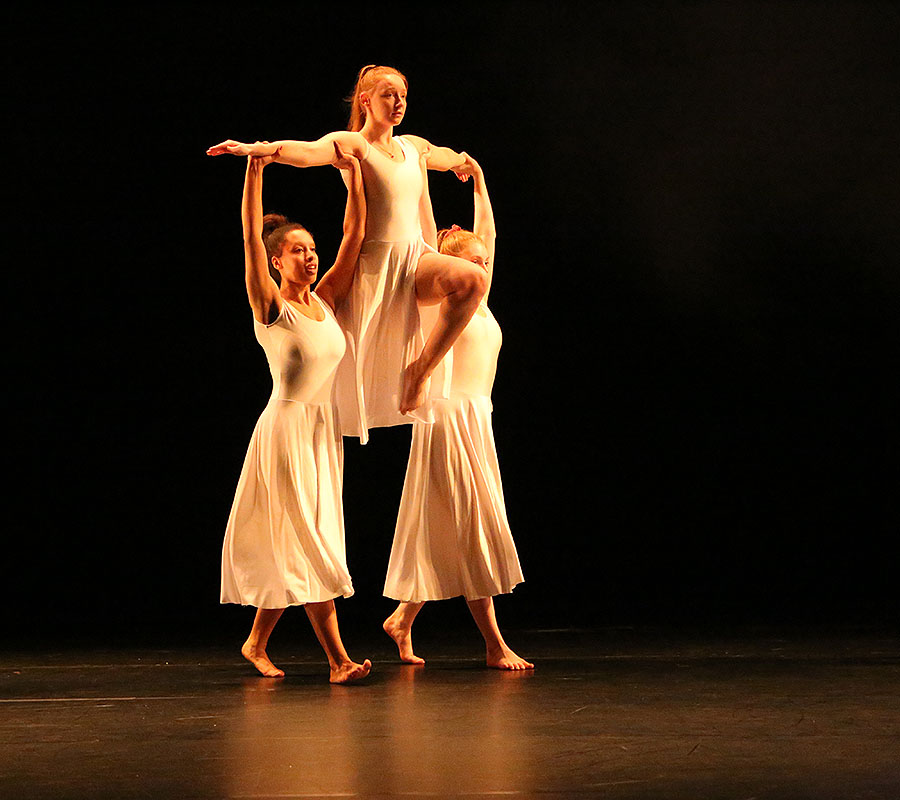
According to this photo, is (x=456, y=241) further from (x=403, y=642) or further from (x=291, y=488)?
(x=403, y=642)

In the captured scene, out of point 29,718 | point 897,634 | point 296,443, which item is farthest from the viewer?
point 897,634

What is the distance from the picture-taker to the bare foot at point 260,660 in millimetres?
3594

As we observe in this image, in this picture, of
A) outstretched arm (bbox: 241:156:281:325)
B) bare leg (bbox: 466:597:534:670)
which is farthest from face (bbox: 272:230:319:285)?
bare leg (bbox: 466:597:534:670)

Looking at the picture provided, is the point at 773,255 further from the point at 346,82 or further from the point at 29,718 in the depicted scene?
the point at 29,718

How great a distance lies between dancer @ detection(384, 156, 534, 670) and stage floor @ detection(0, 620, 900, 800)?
8.0 inches

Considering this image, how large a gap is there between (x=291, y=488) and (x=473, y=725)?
1.01 metres

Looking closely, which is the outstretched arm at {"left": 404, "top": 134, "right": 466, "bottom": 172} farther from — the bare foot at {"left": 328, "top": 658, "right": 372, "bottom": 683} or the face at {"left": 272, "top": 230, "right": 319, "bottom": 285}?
the bare foot at {"left": 328, "top": 658, "right": 372, "bottom": 683}

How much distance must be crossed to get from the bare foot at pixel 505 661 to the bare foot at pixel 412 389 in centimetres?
68

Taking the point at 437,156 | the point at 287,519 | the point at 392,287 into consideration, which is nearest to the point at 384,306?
the point at 392,287

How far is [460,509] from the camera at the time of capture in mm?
3793

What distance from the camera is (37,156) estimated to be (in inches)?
208

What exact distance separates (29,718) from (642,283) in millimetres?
3211

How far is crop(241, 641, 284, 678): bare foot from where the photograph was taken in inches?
141

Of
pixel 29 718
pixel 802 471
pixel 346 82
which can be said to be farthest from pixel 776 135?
pixel 29 718
